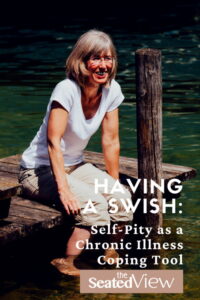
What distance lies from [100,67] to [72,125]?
521 mm

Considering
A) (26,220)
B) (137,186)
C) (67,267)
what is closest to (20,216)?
(26,220)

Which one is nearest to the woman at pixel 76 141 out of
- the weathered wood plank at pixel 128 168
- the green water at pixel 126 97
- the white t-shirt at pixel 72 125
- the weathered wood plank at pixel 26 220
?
the white t-shirt at pixel 72 125

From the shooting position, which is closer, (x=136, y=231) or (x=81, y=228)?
(x=81, y=228)

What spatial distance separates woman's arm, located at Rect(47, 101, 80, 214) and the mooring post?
2.97ft

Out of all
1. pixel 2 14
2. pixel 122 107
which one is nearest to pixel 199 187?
pixel 122 107

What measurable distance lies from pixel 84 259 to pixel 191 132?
5.39m

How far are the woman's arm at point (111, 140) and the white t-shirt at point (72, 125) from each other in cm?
9

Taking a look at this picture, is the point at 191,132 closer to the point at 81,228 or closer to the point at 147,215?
the point at 147,215

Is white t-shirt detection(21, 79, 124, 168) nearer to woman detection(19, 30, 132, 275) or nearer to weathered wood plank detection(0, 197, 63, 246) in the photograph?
woman detection(19, 30, 132, 275)

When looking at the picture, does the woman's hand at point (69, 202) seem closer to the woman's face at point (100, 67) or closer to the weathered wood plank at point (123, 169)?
the woman's face at point (100, 67)

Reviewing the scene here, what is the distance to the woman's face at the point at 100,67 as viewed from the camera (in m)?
6.57

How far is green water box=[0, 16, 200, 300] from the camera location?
695 centimetres

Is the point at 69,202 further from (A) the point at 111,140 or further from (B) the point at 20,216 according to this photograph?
(A) the point at 111,140

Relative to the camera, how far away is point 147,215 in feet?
24.7
